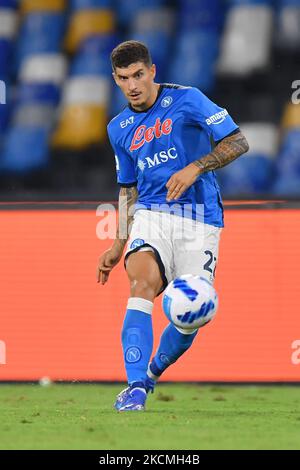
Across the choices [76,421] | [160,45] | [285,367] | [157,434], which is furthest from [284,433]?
[160,45]

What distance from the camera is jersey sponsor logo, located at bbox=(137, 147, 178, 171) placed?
5.33 meters

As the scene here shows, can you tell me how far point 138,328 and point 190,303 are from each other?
0.27 metres

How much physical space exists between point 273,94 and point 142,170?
425 centimetres

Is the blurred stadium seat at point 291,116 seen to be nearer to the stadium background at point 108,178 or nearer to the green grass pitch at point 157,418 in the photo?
the stadium background at point 108,178

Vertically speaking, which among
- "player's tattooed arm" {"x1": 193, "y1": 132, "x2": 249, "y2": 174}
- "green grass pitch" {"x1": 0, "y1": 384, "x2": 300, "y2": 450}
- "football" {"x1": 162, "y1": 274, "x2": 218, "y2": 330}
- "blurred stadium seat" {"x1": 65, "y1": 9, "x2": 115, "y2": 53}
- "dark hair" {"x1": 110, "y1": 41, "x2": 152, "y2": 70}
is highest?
"blurred stadium seat" {"x1": 65, "y1": 9, "x2": 115, "y2": 53}

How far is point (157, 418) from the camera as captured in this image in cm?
492

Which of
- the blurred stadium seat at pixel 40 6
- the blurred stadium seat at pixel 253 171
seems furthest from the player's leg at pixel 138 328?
the blurred stadium seat at pixel 40 6

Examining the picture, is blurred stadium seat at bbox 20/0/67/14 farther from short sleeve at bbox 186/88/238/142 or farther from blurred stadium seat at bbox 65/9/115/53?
short sleeve at bbox 186/88/238/142

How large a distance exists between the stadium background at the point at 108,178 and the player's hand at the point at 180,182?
2020 millimetres

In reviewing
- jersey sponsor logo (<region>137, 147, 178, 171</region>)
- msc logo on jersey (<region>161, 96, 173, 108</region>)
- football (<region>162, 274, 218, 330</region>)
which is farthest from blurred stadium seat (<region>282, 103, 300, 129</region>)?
football (<region>162, 274, 218, 330</region>)

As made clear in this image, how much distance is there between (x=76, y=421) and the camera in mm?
4895

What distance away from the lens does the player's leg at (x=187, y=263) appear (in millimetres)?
5402

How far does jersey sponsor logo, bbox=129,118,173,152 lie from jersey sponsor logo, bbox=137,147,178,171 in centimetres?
7

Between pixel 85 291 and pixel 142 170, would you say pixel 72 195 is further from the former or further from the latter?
pixel 142 170
